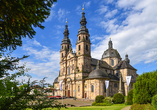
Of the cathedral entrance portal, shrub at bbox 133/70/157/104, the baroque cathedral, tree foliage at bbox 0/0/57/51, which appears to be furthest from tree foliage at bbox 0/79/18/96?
the cathedral entrance portal

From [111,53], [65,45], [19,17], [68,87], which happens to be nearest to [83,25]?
[65,45]

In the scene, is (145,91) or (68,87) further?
(68,87)

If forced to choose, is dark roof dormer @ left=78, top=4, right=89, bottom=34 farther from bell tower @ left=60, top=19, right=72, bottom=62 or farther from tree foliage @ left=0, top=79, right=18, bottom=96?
tree foliage @ left=0, top=79, right=18, bottom=96

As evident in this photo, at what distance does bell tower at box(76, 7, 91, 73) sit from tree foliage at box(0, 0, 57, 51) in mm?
42110

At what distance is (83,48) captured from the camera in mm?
48688

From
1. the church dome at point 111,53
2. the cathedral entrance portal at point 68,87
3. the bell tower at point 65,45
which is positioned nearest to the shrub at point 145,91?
the cathedral entrance portal at point 68,87

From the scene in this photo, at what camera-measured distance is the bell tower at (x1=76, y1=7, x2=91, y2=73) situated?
48.0 metres

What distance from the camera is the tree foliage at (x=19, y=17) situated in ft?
14.2

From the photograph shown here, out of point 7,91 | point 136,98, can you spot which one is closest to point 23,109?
point 7,91

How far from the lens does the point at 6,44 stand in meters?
5.39

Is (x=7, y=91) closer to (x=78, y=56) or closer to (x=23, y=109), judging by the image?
(x=23, y=109)

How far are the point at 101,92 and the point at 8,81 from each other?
38242mm

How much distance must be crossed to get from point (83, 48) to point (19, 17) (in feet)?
145

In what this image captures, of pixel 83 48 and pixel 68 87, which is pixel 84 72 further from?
pixel 68 87
